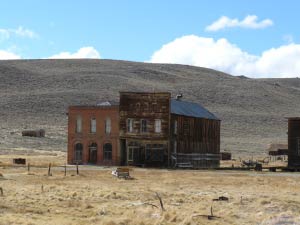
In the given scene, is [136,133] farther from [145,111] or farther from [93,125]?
[93,125]

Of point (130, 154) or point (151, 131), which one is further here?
point (130, 154)

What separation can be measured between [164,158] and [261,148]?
45.0 meters

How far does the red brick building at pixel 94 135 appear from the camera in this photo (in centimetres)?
6175

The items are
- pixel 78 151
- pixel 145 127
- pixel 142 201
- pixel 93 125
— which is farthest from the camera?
pixel 78 151

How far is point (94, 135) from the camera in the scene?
6281 cm

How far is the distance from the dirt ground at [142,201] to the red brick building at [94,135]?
21.0 m

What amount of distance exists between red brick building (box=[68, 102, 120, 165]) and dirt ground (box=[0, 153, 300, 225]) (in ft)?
68.8

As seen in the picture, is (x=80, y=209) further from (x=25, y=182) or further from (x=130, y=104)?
(x=130, y=104)

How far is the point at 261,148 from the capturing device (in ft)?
336

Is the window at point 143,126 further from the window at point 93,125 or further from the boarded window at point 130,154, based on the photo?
the window at point 93,125

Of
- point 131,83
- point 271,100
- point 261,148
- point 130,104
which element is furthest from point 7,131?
point 271,100

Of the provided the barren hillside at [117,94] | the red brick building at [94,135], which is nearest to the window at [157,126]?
the red brick building at [94,135]

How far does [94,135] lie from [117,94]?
269 ft

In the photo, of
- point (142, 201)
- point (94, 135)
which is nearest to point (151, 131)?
point (94, 135)
